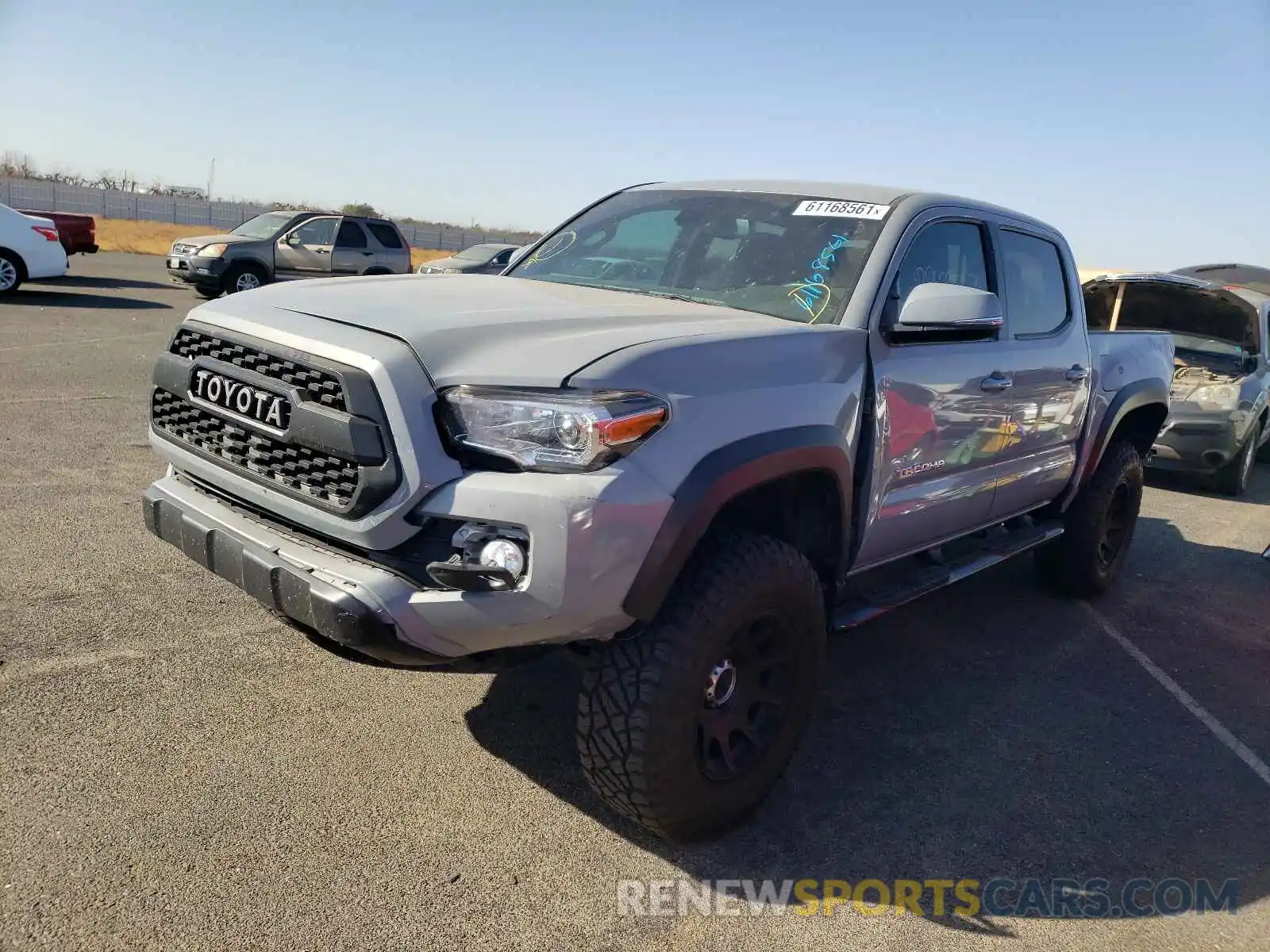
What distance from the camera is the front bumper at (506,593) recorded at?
2.41m

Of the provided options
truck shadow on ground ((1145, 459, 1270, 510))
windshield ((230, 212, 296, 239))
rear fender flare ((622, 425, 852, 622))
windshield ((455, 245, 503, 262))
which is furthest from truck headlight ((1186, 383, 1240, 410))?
windshield ((230, 212, 296, 239))

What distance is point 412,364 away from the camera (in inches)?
101

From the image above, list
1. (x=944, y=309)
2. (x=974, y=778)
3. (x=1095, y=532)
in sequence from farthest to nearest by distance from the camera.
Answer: (x=1095, y=532)
(x=974, y=778)
(x=944, y=309)

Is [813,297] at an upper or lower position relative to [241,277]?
upper

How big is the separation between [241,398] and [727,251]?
195 centimetres

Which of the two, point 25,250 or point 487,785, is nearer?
point 487,785

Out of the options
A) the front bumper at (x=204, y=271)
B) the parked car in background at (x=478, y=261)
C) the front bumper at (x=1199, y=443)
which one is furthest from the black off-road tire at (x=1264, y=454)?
the front bumper at (x=204, y=271)

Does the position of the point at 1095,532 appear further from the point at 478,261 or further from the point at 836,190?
the point at 478,261

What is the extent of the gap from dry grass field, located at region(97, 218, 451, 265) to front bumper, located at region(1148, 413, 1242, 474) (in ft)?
63.8

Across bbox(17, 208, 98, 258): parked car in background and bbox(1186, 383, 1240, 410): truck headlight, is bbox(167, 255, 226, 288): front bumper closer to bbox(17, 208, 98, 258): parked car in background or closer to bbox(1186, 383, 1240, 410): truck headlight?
bbox(17, 208, 98, 258): parked car in background

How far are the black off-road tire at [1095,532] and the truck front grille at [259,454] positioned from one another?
4238mm

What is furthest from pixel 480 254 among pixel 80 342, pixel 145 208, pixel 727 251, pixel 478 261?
pixel 145 208

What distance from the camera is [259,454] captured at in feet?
9.30

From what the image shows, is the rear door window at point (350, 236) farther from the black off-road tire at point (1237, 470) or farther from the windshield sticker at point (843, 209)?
the windshield sticker at point (843, 209)
